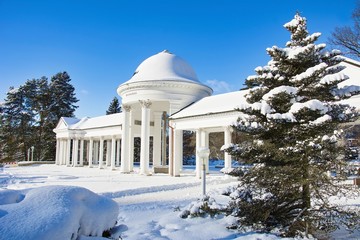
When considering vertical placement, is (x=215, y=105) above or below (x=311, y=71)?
above

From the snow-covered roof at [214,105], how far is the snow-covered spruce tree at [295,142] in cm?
1237

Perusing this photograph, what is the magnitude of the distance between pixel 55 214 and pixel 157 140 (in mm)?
31174

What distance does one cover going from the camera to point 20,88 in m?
59.8

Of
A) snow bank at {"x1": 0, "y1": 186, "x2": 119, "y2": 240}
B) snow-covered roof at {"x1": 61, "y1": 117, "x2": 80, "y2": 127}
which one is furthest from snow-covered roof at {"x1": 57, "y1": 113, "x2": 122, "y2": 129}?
snow bank at {"x1": 0, "y1": 186, "x2": 119, "y2": 240}

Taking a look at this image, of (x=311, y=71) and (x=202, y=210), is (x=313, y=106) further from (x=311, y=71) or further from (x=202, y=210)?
(x=202, y=210)

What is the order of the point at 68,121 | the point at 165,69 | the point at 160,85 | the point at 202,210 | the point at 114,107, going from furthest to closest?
the point at 114,107 < the point at 68,121 < the point at 165,69 < the point at 160,85 < the point at 202,210

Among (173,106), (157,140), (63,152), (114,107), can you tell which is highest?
(114,107)

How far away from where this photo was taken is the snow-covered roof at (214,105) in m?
21.3

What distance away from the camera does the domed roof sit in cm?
2731

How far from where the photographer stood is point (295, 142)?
7.44m

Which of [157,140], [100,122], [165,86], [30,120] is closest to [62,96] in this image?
[30,120]

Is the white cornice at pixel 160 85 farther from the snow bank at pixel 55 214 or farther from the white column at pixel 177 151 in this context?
the snow bank at pixel 55 214

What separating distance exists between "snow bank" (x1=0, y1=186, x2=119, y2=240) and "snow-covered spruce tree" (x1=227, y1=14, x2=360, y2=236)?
4.82m

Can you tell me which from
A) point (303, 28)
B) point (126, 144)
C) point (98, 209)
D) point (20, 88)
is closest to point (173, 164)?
point (126, 144)
